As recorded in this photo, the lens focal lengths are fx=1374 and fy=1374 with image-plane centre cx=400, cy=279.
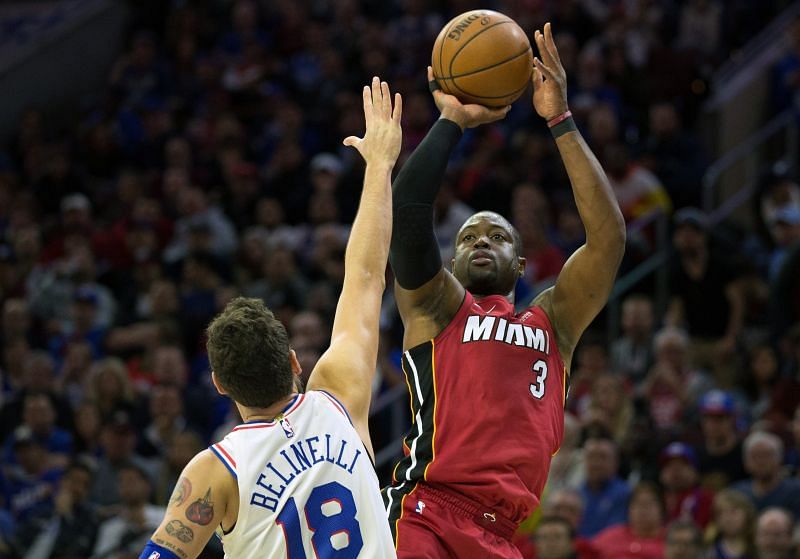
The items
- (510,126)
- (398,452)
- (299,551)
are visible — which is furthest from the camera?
(510,126)

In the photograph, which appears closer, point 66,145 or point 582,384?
point 582,384

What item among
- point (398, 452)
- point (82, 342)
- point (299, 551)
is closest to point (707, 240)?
point (398, 452)

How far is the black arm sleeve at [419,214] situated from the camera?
17.5 feet

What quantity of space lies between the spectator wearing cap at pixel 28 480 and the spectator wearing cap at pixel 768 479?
18.6 feet

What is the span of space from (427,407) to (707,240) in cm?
657

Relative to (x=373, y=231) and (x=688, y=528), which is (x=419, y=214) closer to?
(x=373, y=231)

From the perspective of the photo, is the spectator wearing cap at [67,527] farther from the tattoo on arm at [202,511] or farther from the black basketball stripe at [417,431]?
the tattoo on arm at [202,511]

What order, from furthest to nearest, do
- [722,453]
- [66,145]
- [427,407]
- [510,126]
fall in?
[66,145] < [510,126] < [722,453] < [427,407]

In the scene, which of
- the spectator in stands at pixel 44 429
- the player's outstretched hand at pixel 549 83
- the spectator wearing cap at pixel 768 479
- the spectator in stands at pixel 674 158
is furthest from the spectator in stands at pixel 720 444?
the spectator in stands at pixel 44 429

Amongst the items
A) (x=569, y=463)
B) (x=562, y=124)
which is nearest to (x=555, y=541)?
(x=569, y=463)

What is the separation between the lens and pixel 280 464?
4.18 m

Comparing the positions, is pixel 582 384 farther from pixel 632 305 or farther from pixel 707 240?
pixel 707 240

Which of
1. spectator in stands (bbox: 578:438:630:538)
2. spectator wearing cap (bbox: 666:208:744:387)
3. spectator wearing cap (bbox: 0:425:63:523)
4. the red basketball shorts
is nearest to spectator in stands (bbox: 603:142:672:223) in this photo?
spectator wearing cap (bbox: 666:208:744:387)

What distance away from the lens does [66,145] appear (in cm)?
1711
